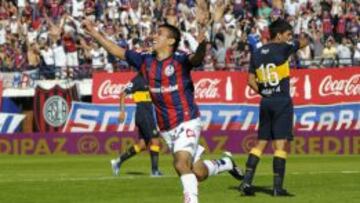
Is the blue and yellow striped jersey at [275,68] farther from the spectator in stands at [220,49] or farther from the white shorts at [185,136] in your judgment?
the spectator in stands at [220,49]

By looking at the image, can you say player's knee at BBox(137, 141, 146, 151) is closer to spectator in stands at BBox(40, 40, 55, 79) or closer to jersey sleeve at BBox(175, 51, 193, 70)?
jersey sleeve at BBox(175, 51, 193, 70)

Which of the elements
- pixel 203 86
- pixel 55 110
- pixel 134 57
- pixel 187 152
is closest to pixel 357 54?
pixel 203 86

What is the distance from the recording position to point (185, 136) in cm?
1360

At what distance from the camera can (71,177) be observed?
21.2 metres

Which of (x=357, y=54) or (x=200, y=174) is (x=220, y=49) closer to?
(x=357, y=54)

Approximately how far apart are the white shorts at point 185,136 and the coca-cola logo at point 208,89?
19.6 m

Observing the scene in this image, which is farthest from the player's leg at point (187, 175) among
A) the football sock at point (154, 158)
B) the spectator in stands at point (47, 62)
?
the spectator in stands at point (47, 62)

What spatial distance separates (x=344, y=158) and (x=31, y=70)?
12.6m

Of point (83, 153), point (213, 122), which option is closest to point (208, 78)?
point (213, 122)

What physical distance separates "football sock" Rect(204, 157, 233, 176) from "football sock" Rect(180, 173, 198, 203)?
142 cm

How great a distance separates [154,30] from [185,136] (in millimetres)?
23391

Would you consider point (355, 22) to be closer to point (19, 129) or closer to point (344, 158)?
point (344, 158)

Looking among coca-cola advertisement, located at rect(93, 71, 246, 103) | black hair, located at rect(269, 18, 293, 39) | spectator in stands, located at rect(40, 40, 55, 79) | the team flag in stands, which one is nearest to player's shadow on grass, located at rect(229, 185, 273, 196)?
black hair, located at rect(269, 18, 293, 39)

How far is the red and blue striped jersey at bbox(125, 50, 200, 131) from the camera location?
13.8 metres
